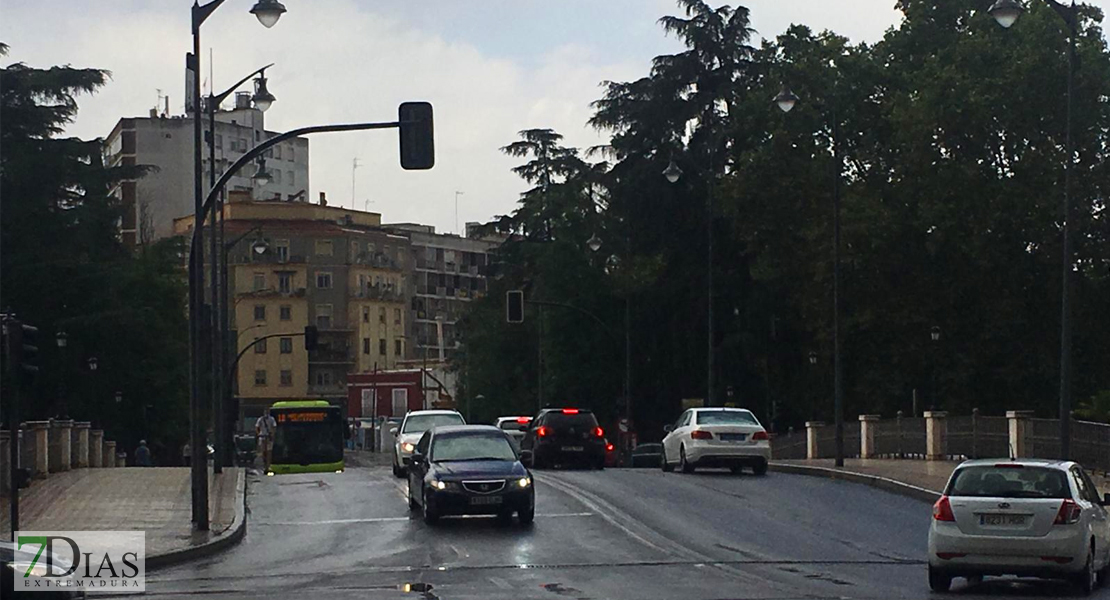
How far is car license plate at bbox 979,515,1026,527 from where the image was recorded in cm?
1947

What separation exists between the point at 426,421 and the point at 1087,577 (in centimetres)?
2586

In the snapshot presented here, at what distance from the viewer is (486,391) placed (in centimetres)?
10306

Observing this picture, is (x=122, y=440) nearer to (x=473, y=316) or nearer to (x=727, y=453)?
(x=473, y=316)

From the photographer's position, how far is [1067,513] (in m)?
19.4

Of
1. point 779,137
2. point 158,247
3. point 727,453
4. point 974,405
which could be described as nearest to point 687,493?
point 727,453

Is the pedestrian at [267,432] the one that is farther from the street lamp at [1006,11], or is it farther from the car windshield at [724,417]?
the street lamp at [1006,11]

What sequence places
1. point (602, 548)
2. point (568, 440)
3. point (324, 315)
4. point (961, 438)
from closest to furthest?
point (602, 548) < point (961, 438) < point (568, 440) < point (324, 315)

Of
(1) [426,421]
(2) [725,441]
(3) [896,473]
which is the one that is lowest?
(3) [896,473]

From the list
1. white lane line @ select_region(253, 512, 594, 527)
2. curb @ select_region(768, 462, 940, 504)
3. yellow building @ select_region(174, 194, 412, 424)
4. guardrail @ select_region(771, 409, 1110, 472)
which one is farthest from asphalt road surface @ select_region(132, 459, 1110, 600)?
yellow building @ select_region(174, 194, 412, 424)

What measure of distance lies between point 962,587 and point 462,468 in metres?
10.5

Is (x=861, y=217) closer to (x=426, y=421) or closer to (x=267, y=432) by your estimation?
(x=267, y=432)

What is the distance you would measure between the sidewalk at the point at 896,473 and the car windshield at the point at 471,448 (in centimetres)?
832

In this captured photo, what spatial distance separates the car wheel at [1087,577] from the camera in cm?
1955

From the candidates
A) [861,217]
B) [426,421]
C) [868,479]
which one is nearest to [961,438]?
[868,479]
